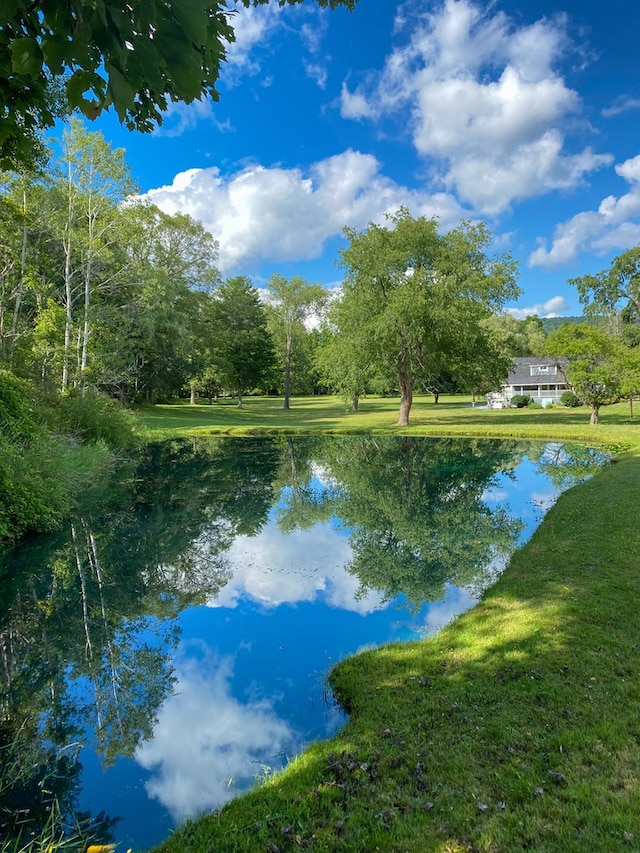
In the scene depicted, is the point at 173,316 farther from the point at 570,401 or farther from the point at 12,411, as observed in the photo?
the point at 570,401

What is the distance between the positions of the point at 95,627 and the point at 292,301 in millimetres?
42161

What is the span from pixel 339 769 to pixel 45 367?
1781cm

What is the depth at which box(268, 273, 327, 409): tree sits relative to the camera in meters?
45.2

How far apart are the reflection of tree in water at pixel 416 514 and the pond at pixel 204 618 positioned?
2.5 inches

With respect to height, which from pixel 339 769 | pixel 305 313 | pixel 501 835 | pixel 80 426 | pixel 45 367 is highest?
pixel 305 313

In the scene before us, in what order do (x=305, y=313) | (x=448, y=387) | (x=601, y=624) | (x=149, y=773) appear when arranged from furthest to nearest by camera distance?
(x=448, y=387) → (x=305, y=313) → (x=601, y=624) → (x=149, y=773)

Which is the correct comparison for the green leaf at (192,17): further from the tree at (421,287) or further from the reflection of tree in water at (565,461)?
the tree at (421,287)

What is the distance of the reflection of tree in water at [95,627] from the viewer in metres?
3.80

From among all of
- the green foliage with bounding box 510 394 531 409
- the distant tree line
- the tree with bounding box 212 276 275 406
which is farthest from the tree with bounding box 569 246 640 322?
the tree with bounding box 212 276 275 406

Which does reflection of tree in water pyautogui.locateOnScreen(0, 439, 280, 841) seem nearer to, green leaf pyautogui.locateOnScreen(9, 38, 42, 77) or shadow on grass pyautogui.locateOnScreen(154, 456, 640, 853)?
shadow on grass pyautogui.locateOnScreen(154, 456, 640, 853)

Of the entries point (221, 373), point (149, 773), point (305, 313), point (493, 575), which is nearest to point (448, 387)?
point (305, 313)

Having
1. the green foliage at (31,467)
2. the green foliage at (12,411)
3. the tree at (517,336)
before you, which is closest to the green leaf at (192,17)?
the green foliage at (31,467)

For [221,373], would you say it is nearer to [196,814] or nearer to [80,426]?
[80,426]

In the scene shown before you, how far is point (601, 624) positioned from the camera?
4.84 m
